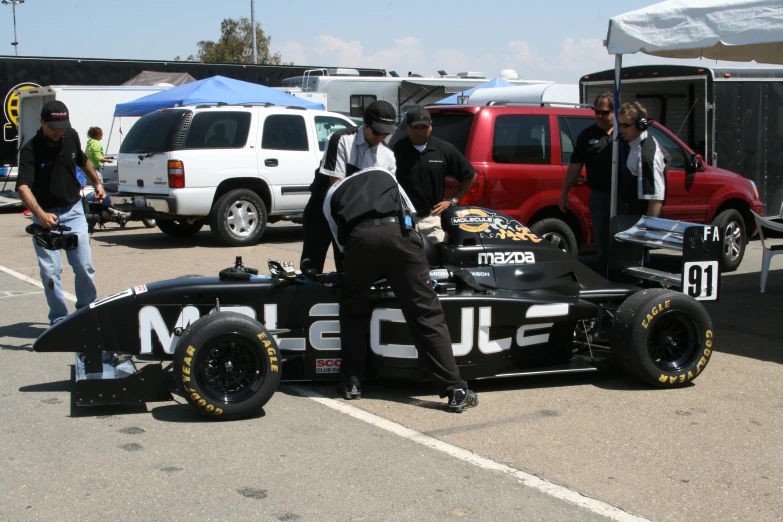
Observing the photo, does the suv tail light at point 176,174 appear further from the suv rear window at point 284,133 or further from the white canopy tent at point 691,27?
the white canopy tent at point 691,27

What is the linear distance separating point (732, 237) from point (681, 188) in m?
1.00

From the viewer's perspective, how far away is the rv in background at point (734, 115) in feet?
43.0

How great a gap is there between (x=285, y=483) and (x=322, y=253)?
10.00ft

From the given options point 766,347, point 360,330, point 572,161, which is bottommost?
point 766,347

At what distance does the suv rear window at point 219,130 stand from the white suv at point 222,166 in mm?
14

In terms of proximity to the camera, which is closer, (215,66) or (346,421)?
(346,421)

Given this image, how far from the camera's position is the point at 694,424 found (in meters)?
4.94

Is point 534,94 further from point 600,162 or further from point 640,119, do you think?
point 640,119

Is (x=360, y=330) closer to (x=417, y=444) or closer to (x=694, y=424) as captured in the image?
(x=417, y=444)

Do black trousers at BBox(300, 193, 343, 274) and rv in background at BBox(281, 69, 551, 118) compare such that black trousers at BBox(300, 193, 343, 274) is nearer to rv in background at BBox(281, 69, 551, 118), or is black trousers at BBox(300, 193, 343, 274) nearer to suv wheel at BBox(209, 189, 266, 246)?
suv wheel at BBox(209, 189, 266, 246)

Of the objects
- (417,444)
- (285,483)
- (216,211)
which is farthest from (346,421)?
(216,211)

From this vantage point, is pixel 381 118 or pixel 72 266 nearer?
pixel 381 118

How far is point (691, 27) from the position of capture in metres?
7.41

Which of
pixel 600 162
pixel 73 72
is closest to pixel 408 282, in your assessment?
pixel 600 162
